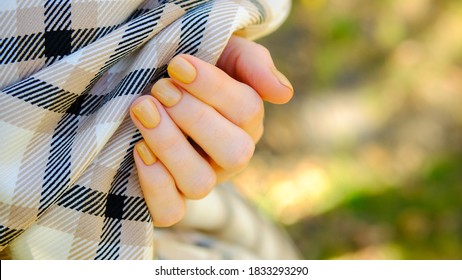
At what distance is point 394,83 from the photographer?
4.94ft

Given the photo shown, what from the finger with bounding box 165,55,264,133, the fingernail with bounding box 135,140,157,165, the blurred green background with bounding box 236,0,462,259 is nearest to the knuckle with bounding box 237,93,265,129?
the finger with bounding box 165,55,264,133

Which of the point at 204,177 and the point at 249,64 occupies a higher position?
the point at 249,64

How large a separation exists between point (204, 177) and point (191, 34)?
0.15 meters

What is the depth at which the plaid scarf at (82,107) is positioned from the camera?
516 millimetres

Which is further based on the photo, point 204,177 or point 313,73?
point 313,73

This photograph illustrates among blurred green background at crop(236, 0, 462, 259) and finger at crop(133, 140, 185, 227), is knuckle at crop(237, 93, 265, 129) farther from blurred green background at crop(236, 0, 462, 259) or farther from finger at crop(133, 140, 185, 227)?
blurred green background at crop(236, 0, 462, 259)

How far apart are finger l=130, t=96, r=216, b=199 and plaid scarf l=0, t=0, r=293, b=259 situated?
0.02 m

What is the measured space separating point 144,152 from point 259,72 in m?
0.15

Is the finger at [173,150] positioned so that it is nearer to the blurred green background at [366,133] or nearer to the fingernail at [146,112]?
the fingernail at [146,112]

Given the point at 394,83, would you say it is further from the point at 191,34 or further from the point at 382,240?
the point at 191,34

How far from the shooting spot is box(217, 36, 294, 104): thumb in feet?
1.89
